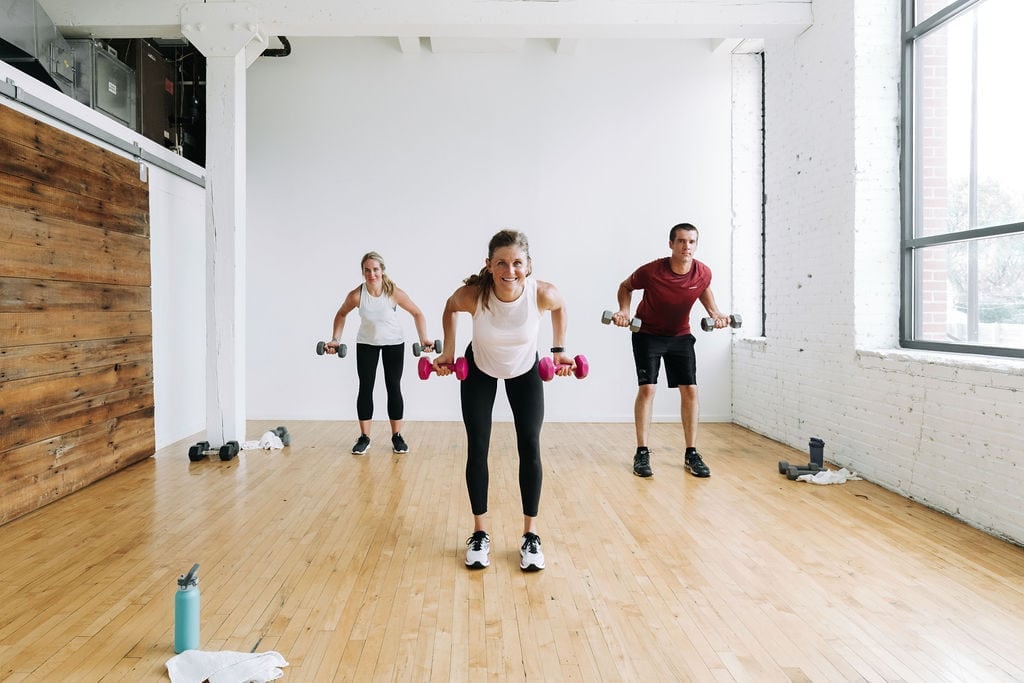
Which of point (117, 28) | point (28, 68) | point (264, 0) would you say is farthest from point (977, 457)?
point (117, 28)

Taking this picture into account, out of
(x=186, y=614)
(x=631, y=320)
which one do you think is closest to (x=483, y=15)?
(x=631, y=320)

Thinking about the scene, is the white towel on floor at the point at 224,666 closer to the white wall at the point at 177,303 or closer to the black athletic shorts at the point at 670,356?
the black athletic shorts at the point at 670,356

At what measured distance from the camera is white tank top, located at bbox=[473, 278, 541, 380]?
267 centimetres

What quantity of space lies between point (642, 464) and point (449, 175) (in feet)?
11.5

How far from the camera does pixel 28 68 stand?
4.00 meters

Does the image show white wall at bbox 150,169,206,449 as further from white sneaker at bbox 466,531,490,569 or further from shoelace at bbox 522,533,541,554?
shoelace at bbox 522,533,541,554

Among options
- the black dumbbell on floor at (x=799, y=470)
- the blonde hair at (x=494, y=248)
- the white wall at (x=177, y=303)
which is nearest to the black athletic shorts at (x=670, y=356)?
the black dumbbell on floor at (x=799, y=470)

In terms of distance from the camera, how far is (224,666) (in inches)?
75.3

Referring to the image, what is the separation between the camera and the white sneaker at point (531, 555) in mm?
2705

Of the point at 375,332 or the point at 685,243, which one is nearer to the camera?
the point at 685,243

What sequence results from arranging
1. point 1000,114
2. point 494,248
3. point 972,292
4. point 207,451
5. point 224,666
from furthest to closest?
point 207,451, point 972,292, point 1000,114, point 494,248, point 224,666

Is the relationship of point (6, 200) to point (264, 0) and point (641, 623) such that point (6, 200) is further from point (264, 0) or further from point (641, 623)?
point (641, 623)

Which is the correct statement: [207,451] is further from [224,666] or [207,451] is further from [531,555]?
[224,666]

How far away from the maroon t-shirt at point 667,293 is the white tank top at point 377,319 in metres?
1.76
